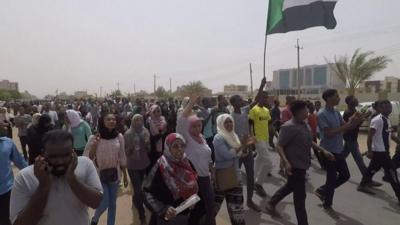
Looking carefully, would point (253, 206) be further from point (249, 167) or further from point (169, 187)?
point (169, 187)

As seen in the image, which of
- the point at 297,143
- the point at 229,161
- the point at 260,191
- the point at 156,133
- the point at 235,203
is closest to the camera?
the point at 235,203

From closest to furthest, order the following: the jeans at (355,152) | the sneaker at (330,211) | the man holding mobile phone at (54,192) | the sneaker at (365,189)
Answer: the man holding mobile phone at (54,192)
the sneaker at (330,211)
the sneaker at (365,189)
the jeans at (355,152)

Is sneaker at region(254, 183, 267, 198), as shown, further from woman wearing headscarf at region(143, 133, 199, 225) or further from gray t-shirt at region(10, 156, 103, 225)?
gray t-shirt at region(10, 156, 103, 225)

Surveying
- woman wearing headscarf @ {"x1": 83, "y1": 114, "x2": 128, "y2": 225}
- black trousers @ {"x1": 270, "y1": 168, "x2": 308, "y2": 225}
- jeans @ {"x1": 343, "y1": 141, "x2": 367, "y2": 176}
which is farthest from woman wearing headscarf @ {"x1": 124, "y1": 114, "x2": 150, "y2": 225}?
jeans @ {"x1": 343, "y1": 141, "x2": 367, "y2": 176}

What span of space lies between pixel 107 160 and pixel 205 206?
5.17ft

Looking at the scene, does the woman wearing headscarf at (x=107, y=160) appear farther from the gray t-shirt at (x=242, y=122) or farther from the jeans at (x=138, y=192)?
the gray t-shirt at (x=242, y=122)

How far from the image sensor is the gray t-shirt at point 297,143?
480 cm

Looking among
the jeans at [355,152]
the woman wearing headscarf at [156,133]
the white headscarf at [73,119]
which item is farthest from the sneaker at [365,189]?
the white headscarf at [73,119]

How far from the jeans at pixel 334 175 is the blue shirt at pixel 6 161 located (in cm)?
421

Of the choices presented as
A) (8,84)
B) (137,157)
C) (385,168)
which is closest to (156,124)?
(137,157)

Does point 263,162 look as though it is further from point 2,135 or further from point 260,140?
point 2,135

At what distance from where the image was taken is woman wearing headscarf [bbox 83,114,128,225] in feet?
15.7

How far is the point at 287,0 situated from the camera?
6.53 meters

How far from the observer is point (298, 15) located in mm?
6688
